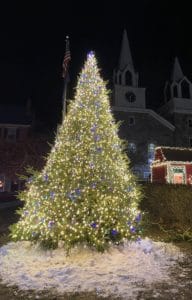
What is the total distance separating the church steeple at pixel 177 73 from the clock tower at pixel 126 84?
228 inches

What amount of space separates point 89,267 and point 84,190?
198cm

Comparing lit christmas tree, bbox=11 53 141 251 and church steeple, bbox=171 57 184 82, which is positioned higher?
church steeple, bbox=171 57 184 82

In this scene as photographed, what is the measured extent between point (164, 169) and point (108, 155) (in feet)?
51.6

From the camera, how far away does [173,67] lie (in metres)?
43.8

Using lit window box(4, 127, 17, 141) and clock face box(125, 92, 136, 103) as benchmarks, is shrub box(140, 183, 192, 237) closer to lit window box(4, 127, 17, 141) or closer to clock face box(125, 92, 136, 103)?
lit window box(4, 127, 17, 141)

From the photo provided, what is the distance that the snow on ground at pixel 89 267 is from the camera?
5.78 meters

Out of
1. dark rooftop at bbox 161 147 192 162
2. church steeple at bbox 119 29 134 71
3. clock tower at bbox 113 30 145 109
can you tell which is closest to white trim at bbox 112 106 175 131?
clock tower at bbox 113 30 145 109

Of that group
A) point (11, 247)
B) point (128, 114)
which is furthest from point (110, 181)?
point (128, 114)

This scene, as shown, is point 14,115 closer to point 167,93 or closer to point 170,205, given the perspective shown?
point 167,93

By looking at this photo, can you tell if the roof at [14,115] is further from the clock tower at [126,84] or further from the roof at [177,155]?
the roof at [177,155]

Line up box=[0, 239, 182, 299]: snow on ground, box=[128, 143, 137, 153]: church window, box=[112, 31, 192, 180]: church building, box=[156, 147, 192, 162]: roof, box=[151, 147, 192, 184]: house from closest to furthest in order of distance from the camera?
box=[0, 239, 182, 299]: snow on ground → box=[151, 147, 192, 184]: house → box=[156, 147, 192, 162]: roof → box=[128, 143, 137, 153]: church window → box=[112, 31, 192, 180]: church building

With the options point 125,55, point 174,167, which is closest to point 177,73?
A: point 125,55

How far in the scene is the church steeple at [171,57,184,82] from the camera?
42459mm

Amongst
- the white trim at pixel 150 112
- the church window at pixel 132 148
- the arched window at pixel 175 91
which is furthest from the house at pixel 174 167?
the arched window at pixel 175 91
